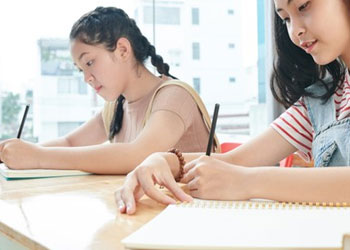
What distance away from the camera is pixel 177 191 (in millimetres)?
812

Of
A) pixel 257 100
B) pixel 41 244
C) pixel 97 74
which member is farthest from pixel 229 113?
pixel 41 244

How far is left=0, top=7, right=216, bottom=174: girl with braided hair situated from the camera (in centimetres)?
128

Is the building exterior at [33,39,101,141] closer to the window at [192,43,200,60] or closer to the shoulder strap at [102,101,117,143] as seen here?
the window at [192,43,200,60]

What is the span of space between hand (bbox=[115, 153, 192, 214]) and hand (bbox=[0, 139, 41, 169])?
1.68ft

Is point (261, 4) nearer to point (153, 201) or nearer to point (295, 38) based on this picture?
point (295, 38)

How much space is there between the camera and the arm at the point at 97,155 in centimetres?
125

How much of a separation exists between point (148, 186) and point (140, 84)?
3.07 feet

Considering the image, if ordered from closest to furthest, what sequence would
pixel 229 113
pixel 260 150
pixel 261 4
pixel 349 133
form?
1. pixel 349 133
2. pixel 260 150
3. pixel 261 4
4. pixel 229 113

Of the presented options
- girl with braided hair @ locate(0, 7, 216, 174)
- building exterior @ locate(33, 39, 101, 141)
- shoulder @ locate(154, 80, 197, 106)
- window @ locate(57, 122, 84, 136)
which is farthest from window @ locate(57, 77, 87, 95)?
shoulder @ locate(154, 80, 197, 106)

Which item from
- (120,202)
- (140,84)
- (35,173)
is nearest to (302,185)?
(120,202)

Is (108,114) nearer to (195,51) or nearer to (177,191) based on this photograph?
(177,191)

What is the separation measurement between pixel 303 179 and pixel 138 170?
0.27 m

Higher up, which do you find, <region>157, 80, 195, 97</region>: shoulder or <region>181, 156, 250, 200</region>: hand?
<region>157, 80, 195, 97</region>: shoulder

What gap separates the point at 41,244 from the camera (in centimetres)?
60
